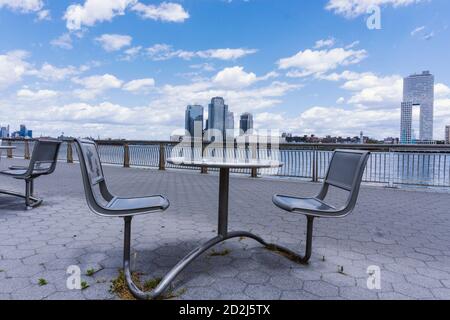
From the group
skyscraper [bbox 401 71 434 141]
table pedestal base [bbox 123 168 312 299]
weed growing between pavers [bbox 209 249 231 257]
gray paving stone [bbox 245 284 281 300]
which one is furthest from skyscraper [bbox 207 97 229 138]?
skyscraper [bbox 401 71 434 141]

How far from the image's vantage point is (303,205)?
8.47 feet

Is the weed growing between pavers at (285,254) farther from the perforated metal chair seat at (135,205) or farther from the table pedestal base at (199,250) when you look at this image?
the perforated metal chair seat at (135,205)

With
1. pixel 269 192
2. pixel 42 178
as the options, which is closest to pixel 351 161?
pixel 269 192

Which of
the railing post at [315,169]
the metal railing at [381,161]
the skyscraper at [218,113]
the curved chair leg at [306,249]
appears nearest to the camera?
the curved chair leg at [306,249]

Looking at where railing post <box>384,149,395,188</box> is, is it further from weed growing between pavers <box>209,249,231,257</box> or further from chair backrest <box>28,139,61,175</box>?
chair backrest <box>28,139,61,175</box>

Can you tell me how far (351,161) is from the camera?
254 cm

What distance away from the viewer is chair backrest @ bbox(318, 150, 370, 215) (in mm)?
2322

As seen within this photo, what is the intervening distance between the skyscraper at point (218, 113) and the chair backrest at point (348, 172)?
2.49 metres

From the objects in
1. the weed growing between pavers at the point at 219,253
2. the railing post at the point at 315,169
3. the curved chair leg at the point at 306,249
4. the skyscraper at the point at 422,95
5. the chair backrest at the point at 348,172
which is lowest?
the weed growing between pavers at the point at 219,253

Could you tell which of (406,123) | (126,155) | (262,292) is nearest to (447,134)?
(406,123)

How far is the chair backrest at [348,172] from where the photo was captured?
91.4 inches

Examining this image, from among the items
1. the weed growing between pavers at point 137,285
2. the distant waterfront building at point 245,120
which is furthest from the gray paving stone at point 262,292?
the distant waterfront building at point 245,120

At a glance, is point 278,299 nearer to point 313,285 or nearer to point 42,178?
point 313,285

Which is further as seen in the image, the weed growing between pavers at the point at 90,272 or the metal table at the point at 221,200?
the weed growing between pavers at the point at 90,272
